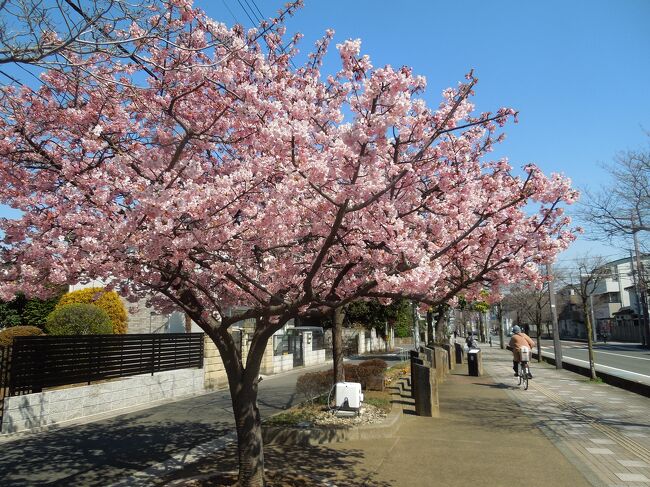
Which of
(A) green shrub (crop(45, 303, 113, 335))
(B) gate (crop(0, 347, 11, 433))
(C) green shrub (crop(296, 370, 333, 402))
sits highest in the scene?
(A) green shrub (crop(45, 303, 113, 335))

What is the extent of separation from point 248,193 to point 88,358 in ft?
29.0

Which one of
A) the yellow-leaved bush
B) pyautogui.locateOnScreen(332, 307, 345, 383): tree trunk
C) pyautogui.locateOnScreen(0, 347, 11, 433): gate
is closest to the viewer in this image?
pyautogui.locateOnScreen(0, 347, 11, 433): gate

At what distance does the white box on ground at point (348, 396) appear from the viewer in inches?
361

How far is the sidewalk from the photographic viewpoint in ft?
19.8

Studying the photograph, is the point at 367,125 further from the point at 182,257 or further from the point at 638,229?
the point at 638,229

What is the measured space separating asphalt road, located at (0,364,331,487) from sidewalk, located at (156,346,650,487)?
124 cm

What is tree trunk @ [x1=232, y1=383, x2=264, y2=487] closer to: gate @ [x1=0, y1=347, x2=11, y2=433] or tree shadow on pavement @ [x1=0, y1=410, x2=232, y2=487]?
tree shadow on pavement @ [x1=0, y1=410, x2=232, y2=487]

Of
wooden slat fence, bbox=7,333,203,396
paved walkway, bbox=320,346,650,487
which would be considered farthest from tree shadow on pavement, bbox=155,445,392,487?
wooden slat fence, bbox=7,333,203,396

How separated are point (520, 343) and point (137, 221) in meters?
13.6

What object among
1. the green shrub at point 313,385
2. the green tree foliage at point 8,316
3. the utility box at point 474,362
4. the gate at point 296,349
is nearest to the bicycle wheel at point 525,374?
the utility box at point 474,362

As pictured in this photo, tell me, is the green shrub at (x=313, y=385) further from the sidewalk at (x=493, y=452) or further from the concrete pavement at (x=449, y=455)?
the sidewalk at (x=493, y=452)

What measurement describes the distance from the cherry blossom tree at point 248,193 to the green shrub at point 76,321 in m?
8.41

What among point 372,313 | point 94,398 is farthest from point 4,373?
point 372,313

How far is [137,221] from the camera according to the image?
15.2 ft
